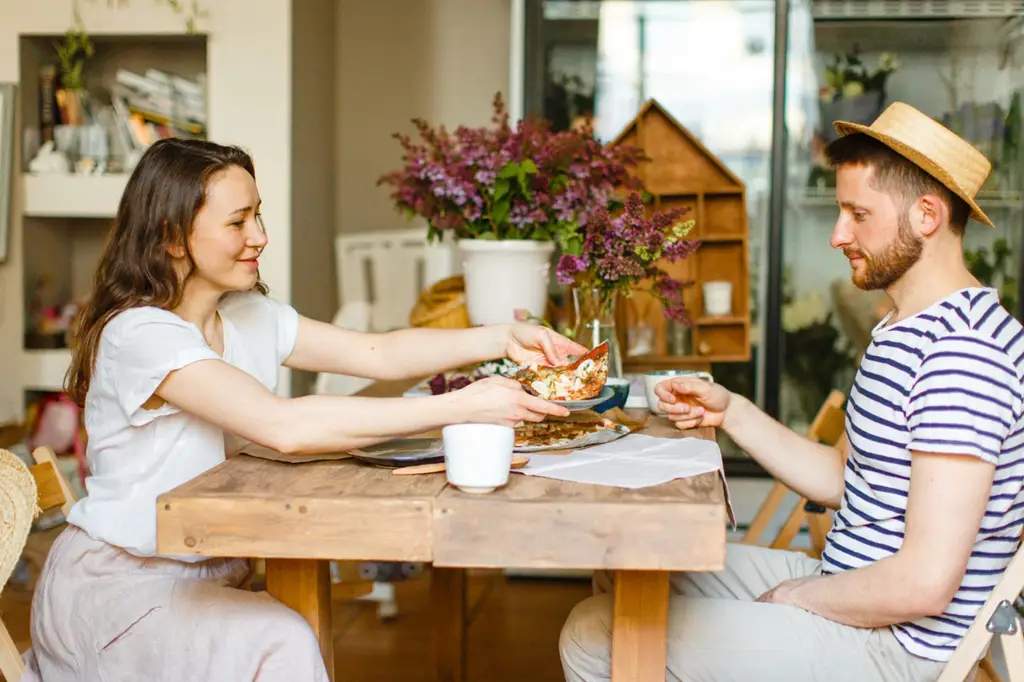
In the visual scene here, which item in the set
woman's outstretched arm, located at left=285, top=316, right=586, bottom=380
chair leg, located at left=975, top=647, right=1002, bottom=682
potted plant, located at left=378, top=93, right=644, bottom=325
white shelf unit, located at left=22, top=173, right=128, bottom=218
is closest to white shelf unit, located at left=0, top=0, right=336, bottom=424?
white shelf unit, located at left=22, top=173, right=128, bottom=218

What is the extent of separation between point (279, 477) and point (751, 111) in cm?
306

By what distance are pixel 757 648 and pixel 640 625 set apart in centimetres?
19

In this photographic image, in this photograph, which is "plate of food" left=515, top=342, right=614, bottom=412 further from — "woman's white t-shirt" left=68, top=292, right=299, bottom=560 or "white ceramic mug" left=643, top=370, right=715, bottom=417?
"woman's white t-shirt" left=68, top=292, right=299, bottom=560

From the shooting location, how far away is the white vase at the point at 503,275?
8.13ft

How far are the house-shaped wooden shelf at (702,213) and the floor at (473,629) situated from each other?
912mm

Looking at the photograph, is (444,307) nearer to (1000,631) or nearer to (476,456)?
(476,456)

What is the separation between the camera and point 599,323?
2195 millimetres

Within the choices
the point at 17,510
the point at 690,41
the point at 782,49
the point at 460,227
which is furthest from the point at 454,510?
the point at 690,41

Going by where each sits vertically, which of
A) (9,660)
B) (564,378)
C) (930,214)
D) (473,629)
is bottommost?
(473,629)

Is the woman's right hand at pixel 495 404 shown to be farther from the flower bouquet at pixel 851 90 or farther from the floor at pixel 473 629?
the flower bouquet at pixel 851 90

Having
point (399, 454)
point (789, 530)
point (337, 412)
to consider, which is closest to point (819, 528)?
point (789, 530)

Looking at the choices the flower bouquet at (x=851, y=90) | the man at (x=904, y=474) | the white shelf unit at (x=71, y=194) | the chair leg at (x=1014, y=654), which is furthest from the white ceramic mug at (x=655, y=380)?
the white shelf unit at (x=71, y=194)

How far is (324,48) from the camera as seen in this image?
14.2ft

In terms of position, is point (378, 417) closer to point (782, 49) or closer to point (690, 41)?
point (782, 49)
